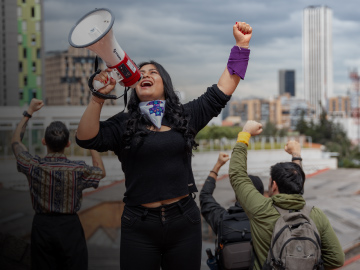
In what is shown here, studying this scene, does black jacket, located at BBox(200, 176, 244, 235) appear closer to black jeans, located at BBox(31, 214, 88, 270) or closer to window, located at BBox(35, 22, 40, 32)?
black jeans, located at BBox(31, 214, 88, 270)

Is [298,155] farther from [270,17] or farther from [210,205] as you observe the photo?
[270,17]

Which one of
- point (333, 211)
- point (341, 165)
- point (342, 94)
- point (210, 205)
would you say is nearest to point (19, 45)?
point (210, 205)

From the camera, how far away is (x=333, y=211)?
538 cm

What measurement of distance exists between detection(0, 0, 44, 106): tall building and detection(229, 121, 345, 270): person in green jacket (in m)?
1.97

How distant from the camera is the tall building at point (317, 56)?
92.6 meters

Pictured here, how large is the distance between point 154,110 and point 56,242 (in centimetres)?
84

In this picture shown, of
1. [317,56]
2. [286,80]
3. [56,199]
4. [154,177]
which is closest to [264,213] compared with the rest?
[154,177]

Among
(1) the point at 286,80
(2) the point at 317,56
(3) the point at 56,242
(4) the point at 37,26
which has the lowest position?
(3) the point at 56,242

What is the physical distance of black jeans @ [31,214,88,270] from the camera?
1.87m

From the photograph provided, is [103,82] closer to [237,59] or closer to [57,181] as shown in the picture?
[237,59]

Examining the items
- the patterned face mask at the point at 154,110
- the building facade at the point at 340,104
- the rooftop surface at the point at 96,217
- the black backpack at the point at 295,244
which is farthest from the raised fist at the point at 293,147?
the building facade at the point at 340,104

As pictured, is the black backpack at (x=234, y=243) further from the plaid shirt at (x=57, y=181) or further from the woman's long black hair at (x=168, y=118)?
the plaid shirt at (x=57, y=181)

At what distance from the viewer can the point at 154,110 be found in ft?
4.47

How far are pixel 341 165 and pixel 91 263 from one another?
20.6 m
